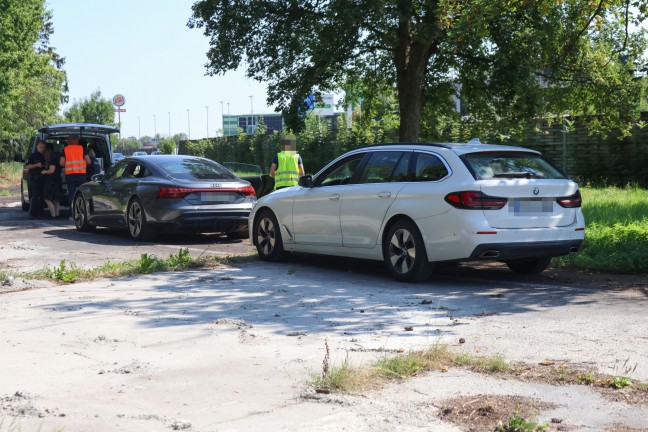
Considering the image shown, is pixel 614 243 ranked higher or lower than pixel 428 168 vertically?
lower

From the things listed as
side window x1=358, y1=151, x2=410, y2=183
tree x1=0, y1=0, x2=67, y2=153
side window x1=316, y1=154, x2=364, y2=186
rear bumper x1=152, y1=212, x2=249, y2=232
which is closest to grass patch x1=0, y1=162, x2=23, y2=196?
tree x1=0, y1=0, x2=67, y2=153

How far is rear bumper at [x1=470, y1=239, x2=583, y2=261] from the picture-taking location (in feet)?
31.2

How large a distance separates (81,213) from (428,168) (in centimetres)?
944

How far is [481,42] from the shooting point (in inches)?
887

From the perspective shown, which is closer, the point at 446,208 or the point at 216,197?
the point at 446,208

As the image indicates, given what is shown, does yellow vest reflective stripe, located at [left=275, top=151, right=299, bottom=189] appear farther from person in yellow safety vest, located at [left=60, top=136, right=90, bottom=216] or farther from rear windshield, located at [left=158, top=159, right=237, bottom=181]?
person in yellow safety vest, located at [left=60, top=136, right=90, bottom=216]

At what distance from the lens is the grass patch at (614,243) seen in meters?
11.2

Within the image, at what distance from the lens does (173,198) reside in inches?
583

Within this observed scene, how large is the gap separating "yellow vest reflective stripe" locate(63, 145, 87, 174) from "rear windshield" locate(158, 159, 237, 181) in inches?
171

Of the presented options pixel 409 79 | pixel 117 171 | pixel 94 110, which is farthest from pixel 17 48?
pixel 94 110

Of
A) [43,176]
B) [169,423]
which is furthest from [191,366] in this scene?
[43,176]

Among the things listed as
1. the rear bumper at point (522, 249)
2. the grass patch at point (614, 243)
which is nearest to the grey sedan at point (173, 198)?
the grass patch at point (614, 243)

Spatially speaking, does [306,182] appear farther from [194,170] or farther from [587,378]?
[587,378]

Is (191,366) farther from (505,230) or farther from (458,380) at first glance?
(505,230)
